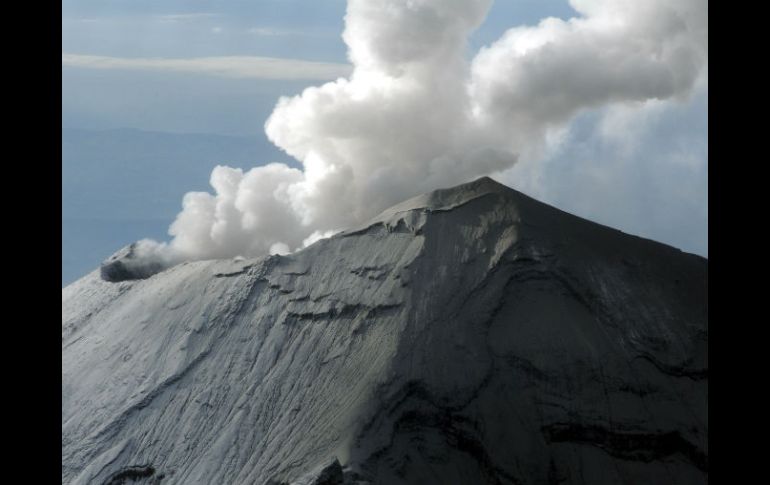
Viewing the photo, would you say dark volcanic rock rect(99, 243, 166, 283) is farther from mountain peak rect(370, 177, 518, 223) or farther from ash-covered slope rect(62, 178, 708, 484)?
mountain peak rect(370, 177, 518, 223)

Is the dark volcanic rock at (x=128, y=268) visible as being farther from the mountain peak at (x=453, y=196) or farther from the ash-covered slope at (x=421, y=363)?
the mountain peak at (x=453, y=196)

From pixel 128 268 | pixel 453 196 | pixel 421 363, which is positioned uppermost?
pixel 453 196

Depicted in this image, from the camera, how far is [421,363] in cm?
2433

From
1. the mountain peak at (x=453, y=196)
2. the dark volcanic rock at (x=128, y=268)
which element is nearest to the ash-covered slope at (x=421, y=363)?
the mountain peak at (x=453, y=196)

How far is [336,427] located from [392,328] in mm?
3367

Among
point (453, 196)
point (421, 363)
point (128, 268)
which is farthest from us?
point (128, 268)

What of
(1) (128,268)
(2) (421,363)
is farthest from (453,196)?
(1) (128,268)

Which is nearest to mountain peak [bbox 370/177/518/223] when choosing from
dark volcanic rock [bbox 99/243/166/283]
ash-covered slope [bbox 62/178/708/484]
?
ash-covered slope [bbox 62/178/708/484]

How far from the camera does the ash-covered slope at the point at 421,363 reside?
76.7 ft

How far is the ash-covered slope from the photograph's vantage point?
23375mm

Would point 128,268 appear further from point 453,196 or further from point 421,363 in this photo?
point 421,363
